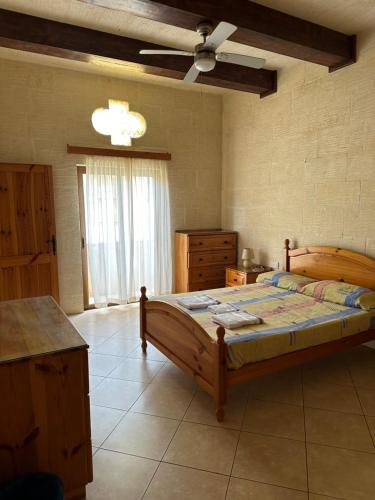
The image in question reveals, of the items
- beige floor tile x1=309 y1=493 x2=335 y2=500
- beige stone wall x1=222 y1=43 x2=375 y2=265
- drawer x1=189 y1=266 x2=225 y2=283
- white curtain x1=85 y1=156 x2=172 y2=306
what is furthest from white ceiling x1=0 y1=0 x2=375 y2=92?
beige floor tile x1=309 y1=493 x2=335 y2=500

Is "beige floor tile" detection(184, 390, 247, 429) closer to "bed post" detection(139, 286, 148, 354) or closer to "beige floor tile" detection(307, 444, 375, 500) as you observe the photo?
"beige floor tile" detection(307, 444, 375, 500)

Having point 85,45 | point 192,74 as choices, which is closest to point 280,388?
point 192,74

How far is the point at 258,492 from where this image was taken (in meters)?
1.79

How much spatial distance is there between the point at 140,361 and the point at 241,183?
3.07 m

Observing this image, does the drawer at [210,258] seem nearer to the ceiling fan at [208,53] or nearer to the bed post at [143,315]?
the bed post at [143,315]

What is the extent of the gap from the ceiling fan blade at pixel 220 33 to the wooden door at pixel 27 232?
2.53 meters

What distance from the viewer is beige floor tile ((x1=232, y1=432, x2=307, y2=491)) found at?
1.88m

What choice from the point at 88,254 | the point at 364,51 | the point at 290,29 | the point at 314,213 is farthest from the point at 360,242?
the point at 88,254

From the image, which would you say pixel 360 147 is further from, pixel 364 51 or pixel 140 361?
pixel 140 361

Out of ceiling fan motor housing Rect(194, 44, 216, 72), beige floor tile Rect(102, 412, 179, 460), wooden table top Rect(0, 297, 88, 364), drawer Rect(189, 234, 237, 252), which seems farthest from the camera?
drawer Rect(189, 234, 237, 252)

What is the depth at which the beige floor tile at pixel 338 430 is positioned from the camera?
84.7 inches

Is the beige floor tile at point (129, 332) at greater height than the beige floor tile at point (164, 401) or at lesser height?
greater

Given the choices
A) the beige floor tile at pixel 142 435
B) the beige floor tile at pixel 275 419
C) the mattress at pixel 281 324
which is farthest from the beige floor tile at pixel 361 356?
the beige floor tile at pixel 142 435

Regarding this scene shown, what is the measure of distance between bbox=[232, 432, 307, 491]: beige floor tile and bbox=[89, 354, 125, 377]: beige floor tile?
4.59 feet
